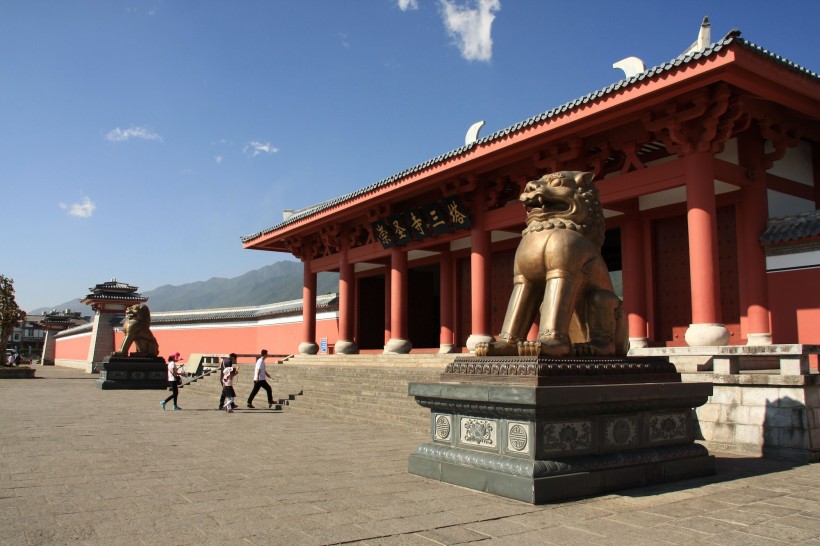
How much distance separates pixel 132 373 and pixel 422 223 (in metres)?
10.8

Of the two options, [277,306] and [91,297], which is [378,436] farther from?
[91,297]

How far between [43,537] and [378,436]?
5.34 m

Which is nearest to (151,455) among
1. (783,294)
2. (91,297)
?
(783,294)

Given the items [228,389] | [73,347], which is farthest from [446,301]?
[73,347]

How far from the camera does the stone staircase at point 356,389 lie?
999 centimetres

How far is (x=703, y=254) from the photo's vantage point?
917cm

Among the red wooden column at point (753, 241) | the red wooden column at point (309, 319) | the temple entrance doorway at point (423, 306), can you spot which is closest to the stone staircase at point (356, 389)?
the red wooden column at point (309, 319)

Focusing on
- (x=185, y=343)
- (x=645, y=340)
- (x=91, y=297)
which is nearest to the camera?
(x=645, y=340)

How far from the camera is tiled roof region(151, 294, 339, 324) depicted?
22.5 m

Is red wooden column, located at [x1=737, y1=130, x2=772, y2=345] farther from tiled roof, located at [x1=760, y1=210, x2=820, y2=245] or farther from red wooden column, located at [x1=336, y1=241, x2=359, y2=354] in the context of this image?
red wooden column, located at [x1=336, y1=241, x2=359, y2=354]

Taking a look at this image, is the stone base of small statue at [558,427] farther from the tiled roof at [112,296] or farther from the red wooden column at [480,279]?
the tiled roof at [112,296]

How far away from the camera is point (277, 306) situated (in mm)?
24922

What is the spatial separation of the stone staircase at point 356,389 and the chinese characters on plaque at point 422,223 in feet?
9.49

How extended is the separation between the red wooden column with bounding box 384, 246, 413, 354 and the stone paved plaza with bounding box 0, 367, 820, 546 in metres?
8.12
